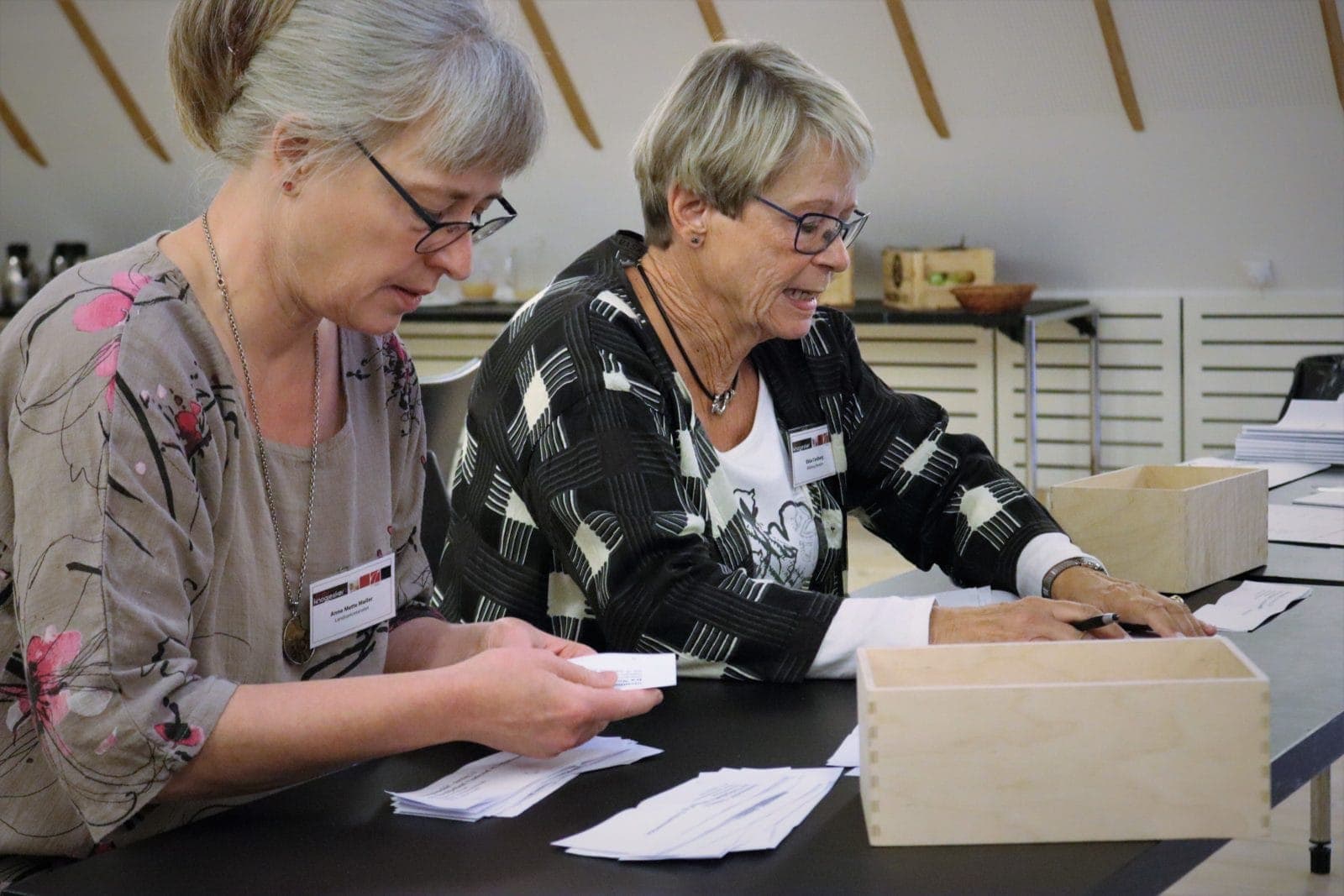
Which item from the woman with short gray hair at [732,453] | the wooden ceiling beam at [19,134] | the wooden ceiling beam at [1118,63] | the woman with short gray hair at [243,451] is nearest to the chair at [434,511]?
the woman with short gray hair at [732,453]

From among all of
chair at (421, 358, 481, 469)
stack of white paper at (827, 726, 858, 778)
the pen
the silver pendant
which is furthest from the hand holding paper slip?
chair at (421, 358, 481, 469)

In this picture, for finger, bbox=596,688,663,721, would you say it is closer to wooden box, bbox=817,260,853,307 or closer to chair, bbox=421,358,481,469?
chair, bbox=421,358,481,469

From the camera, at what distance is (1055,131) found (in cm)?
642

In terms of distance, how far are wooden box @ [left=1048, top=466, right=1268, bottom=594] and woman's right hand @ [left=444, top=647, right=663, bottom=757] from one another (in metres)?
1.06

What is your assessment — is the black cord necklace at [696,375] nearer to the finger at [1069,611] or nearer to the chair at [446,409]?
the finger at [1069,611]

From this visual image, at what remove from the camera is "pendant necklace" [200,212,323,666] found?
1.35 metres

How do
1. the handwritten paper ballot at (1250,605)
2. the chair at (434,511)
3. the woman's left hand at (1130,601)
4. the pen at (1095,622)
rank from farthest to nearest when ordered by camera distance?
1. the chair at (434,511)
2. the handwritten paper ballot at (1250,605)
3. the woman's left hand at (1130,601)
4. the pen at (1095,622)

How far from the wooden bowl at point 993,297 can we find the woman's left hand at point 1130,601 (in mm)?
4276

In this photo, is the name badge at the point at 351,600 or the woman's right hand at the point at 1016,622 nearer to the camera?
the name badge at the point at 351,600

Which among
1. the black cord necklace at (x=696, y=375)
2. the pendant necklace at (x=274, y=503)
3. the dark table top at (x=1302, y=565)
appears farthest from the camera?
the dark table top at (x=1302, y=565)

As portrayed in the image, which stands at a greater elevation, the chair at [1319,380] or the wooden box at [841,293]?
the chair at [1319,380]

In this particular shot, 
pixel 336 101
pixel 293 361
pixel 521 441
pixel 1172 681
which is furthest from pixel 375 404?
pixel 1172 681

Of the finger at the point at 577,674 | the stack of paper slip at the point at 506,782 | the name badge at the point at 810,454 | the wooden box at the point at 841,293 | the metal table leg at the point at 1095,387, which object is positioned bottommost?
the metal table leg at the point at 1095,387

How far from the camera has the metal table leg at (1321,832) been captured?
9.14 ft
